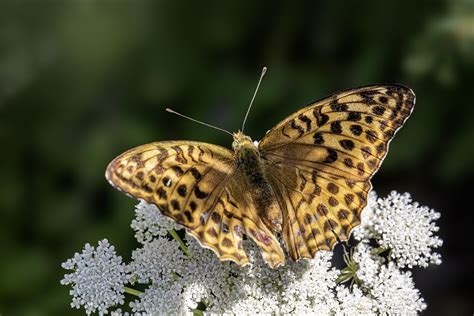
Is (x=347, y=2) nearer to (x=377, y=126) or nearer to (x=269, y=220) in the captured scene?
(x=377, y=126)

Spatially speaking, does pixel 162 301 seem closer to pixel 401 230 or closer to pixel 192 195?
pixel 192 195

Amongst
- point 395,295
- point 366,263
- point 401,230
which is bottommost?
point 395,295

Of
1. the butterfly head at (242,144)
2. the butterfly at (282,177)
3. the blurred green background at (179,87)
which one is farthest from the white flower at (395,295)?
the blurred green background at (179,87)

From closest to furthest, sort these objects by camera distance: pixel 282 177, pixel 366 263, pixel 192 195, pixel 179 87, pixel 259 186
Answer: pixel 192 195 → pixel 259 186 → pixel 282 177 → pixel 366 263 → pixel 179 87

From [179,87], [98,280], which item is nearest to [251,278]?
[98,280]

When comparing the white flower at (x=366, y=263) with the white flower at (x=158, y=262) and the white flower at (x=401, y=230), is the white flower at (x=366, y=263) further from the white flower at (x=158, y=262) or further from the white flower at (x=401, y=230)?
the white flower at (x=158, y=262)

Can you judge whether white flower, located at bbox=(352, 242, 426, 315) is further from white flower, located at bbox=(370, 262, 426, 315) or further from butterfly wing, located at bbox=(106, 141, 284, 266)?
butterfly wing, located at bbox=(106, 141, 284, 266)
